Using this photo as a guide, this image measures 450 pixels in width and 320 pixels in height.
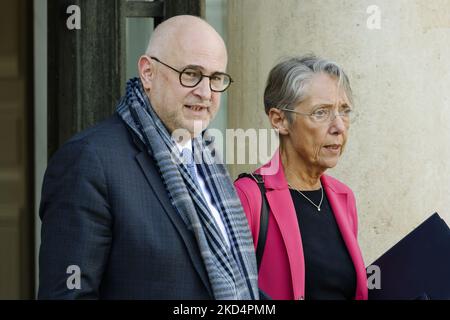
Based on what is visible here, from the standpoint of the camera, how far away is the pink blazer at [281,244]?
11.2ft

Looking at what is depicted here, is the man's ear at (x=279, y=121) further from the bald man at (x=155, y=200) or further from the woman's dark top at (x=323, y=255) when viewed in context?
the bald man at (x=155, y=200)

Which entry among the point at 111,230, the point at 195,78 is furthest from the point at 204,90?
the point at 111,230

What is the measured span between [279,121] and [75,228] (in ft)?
3.74

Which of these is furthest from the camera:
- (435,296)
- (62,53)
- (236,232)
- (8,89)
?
(8,89)

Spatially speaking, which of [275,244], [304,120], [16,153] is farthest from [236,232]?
[16,153]

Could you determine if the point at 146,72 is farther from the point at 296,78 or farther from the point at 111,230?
the point at 296,78

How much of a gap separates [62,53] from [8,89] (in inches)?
30.9

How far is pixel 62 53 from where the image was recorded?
4438mm

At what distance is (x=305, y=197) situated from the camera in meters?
3.62

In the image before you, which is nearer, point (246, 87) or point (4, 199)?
point (246, 87)

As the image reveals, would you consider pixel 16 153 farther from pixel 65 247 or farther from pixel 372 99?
pixel 65 247

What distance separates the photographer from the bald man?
2.78m

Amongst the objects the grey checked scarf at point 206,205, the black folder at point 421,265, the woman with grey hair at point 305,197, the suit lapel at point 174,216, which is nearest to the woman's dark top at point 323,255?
the woman with grey hair at point 305,197

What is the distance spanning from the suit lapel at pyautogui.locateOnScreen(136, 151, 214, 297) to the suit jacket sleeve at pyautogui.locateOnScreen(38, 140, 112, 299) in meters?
0.16
